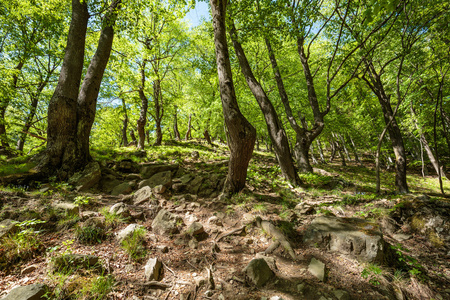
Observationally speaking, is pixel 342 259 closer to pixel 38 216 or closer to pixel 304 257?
pixel 304 257

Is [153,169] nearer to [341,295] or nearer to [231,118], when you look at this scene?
[231,118]

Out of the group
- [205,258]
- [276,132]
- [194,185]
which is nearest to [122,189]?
[194,185]

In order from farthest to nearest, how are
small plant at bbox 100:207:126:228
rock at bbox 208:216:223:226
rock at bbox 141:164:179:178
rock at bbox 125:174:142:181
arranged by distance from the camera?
rock at bbox 141:164:179:178 → rock at bbox 125:174:142:181 → rock at bbox 208:216:223:226 → small plant at bbox 100:207:126:228

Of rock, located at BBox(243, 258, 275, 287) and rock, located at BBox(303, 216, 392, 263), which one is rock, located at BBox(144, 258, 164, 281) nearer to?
rock, located at BBox(243, 258, 275, 287)

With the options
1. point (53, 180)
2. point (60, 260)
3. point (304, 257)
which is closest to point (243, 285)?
point (304, 257)

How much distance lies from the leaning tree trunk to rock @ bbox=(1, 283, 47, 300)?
364 cm

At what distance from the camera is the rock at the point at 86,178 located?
4.71 metres

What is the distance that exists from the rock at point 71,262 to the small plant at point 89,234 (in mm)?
614

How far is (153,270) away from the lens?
2.10 metres

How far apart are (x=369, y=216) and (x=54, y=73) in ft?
58.9

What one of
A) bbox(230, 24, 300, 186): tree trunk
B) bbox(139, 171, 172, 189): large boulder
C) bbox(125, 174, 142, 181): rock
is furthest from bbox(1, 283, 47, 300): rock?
bbox(230, 24, 300, 186): tree trunk

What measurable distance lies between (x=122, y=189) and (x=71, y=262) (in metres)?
3.27

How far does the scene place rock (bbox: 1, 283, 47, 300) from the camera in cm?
149

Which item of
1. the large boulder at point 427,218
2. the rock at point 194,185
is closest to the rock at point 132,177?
the rock at point 194,185
